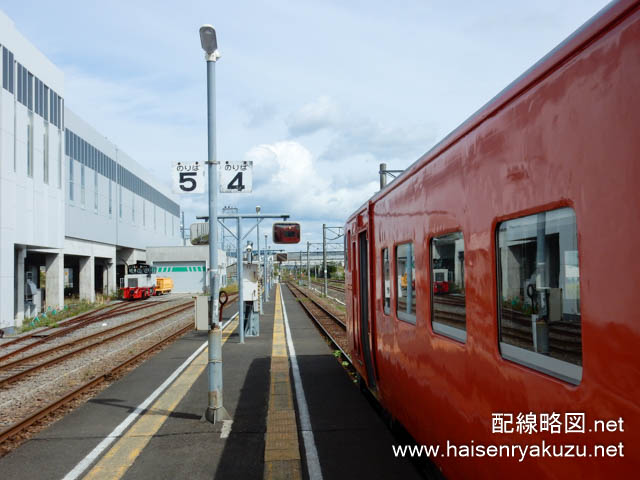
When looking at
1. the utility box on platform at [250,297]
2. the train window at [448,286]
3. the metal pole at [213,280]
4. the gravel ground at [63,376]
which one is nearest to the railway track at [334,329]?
the utility box on platform at [250,297]

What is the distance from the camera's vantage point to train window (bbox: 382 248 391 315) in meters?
6.27

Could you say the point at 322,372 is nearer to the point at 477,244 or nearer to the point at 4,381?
the point at 4,381

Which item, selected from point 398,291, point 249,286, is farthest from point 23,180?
point 398,291

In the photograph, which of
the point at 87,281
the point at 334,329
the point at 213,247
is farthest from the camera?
the point at 87,281

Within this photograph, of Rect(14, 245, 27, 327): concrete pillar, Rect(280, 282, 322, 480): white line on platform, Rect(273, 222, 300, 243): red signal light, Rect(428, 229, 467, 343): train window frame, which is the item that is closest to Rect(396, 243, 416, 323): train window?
Rect(428, 229, 467, 343): train window frame

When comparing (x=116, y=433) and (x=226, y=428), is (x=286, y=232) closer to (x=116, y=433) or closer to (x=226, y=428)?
(x=226, y=428)

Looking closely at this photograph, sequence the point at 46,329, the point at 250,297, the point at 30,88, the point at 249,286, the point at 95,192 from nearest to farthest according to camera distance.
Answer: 1. the point at 250,297
2. the point at 249,286
3. the point at 46,329
4. the point at 30,88
5. the point at 95,192

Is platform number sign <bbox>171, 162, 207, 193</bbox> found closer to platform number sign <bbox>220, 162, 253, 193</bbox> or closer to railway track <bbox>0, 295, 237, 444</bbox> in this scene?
platform number sign <bbox>220, 162, 253, 193</bbox>

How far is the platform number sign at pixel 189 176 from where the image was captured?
8469 mm

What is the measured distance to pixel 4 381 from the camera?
10.7 m

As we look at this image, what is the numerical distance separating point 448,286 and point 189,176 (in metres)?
5.30

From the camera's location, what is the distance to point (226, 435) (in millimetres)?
6684

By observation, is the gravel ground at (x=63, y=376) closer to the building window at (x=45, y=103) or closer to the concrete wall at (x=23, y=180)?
the concrete wall at (x=23, y=180)

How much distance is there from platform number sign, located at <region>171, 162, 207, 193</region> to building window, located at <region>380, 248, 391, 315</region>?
3.31 metres
